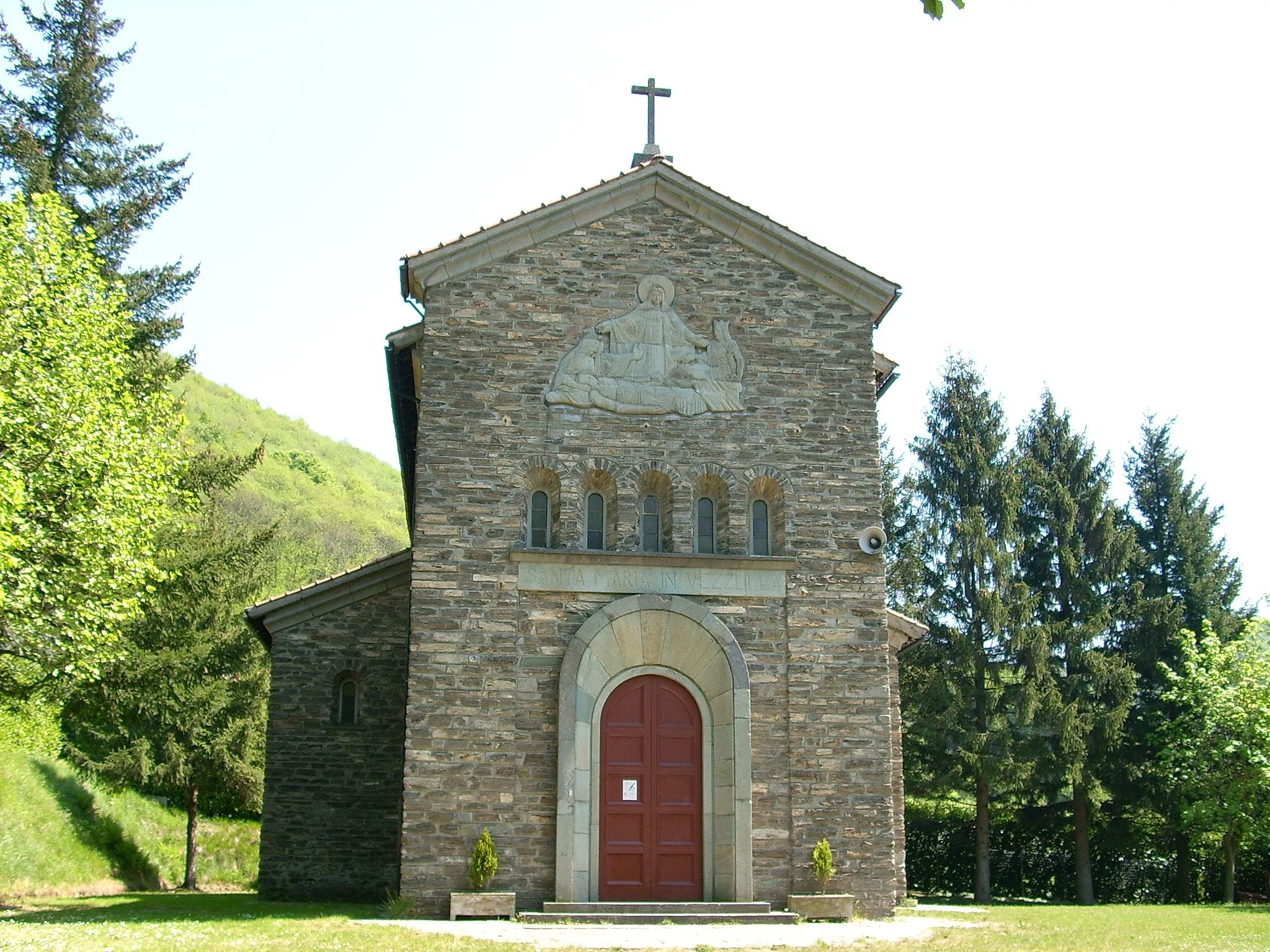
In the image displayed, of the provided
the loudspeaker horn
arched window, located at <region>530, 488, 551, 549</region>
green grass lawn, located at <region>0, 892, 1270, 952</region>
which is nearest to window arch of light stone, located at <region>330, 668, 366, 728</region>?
green grass lawn, located at <region>0, 892, 1270, 952</region>

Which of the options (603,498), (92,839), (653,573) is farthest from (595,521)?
(92,839)

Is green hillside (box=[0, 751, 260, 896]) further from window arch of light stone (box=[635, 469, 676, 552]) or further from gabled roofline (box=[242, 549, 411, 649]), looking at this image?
window arch of light stone (box=[635, 469, 676, 552])

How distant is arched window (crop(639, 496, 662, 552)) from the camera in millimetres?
16828

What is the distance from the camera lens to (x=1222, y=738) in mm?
28484

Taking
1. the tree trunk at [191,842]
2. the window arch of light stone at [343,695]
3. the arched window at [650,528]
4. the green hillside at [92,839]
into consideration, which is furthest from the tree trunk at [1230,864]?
the tree trunk at [191,842]

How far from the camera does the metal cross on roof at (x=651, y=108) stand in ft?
64.0

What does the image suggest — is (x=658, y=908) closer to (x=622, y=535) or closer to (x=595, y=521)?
(x=622, y=535)

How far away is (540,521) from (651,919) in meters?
5.51

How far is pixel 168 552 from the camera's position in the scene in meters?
25.4

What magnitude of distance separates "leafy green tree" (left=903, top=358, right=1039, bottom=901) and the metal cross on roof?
55.0 ft

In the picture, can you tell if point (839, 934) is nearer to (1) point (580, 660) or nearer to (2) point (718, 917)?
(2) point (718, 917)

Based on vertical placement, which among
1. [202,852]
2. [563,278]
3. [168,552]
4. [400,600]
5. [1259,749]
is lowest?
[202,852]

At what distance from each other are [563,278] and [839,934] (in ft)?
31.6

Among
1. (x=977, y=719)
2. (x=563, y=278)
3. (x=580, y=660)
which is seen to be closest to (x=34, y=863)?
(x=580, y=660)
